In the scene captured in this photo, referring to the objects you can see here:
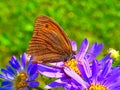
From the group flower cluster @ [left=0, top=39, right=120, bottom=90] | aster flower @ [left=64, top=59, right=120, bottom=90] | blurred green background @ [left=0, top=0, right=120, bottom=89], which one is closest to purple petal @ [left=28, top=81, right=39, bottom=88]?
flower cluster @ [left=0, top=39, right=120, bottom=90]

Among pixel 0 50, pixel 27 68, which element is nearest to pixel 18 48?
pixel 0 50

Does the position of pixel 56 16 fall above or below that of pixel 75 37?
above

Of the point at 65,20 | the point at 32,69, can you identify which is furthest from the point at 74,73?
the point at 65,20

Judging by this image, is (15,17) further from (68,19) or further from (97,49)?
(97,49)

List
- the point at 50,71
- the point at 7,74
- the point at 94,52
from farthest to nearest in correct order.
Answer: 1. the point at 7,74
2. the point at 94,52
3. the point at 50,71

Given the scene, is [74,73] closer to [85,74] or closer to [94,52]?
[85,74]
